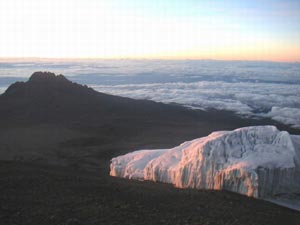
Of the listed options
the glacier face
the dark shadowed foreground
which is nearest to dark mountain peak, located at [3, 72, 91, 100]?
the dark shadowed foreground

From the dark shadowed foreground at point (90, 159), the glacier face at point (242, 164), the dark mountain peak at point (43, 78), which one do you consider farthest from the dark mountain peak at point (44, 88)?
the glacier face at point (242, 164)

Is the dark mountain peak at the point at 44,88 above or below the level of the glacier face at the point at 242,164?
below

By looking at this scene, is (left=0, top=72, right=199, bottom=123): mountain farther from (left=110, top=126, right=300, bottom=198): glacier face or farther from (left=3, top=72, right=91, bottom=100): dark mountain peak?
(left=110, top=126, right=300, bottom=198): glacier face

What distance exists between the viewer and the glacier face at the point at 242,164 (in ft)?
51.9

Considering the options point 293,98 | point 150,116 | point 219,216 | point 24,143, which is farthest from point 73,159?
point 293,98

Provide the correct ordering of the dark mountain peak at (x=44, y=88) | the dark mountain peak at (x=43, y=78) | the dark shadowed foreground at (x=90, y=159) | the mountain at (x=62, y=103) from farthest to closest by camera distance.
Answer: the dark mountain peak at (x=43, y=78)
the dark mountain peak at (x=44, y=88)
the mountain at (x=62, y=103)
the dark shadowed foreground at (x=90, y=159)

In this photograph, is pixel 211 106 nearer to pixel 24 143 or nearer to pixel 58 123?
pixel 58 123

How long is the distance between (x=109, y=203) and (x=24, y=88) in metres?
66.6

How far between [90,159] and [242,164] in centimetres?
3016

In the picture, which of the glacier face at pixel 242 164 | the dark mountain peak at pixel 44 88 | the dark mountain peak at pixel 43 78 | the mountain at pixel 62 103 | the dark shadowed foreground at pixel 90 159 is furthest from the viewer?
the dark mountain peak at pixel 43 78

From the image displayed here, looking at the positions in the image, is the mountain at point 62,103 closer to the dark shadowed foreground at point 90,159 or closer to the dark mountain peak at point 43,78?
the dark mountain peak at point 43,78

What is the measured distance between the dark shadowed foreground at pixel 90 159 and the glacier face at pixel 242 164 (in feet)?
2.59

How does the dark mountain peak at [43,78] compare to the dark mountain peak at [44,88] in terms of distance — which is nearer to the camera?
the dark mountain peak at [44,88]

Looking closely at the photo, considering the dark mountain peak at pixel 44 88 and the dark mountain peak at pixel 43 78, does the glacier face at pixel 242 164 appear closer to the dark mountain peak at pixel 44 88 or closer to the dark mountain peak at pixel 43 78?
the dark mountain peak at pixel 44 88
